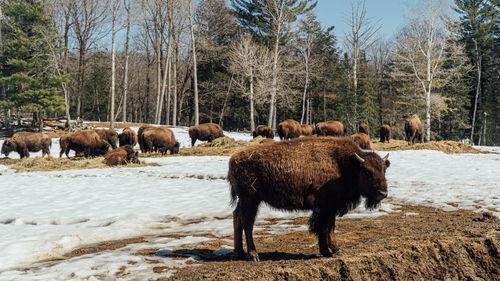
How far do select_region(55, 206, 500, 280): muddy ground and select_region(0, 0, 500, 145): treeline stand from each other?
98.5 feet

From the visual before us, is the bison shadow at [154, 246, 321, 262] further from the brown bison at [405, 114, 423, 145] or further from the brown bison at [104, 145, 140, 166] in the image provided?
the brown bison at [405, 114, 423, 145]

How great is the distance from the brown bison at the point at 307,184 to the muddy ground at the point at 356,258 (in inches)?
16.9

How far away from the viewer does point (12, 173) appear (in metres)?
14.4

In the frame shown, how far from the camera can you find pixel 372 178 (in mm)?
4477

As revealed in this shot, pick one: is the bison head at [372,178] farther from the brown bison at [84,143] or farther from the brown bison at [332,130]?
the brown bison at [332,130]

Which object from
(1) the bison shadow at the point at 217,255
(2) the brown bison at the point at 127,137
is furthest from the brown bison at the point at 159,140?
(1) the bison shadow at the point at 217,255

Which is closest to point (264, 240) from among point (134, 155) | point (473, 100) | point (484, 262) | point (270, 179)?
point (270, 179)

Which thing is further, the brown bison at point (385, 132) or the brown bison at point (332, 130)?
the brown bison at point (385, 132)

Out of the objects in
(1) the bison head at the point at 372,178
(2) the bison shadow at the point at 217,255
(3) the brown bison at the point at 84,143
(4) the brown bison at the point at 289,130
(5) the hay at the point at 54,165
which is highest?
(4) the brown bison at the point at 289,130

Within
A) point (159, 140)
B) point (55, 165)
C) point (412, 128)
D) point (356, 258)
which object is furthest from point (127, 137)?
point (356, 258)

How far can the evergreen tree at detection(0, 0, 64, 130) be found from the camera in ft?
99.0

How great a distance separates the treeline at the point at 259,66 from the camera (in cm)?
3256

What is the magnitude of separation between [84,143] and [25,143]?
12.9 ft

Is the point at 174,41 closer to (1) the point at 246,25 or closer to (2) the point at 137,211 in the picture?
(1) the point at 246,25
